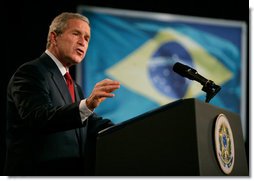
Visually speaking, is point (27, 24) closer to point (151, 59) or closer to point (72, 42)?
point (151, 59)

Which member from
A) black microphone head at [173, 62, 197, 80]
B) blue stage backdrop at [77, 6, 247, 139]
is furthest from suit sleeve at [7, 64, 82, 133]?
blue stage backdrop at [77, 6, 247, 139]

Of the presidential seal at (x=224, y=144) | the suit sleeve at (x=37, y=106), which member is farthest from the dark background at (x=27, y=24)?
the presidential seal at (x=224, y=144)

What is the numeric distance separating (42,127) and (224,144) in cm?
68

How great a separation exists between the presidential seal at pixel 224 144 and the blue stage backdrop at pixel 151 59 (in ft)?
6.62

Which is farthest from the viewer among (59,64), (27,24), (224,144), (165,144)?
(27,24)

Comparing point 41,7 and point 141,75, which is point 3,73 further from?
point 141,75

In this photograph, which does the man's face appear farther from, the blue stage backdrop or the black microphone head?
the blue stage backdrop

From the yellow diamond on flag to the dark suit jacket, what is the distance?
185 cm

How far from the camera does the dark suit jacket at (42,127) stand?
173 centimetres

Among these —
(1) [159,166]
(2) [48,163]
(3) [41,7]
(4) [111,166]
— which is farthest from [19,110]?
(3) [41,7]

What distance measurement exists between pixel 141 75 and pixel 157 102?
0.26 metres

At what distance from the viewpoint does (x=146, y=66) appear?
151 inches

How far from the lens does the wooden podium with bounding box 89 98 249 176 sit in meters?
1.45

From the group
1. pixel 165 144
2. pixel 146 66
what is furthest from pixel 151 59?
pixel 165 144
